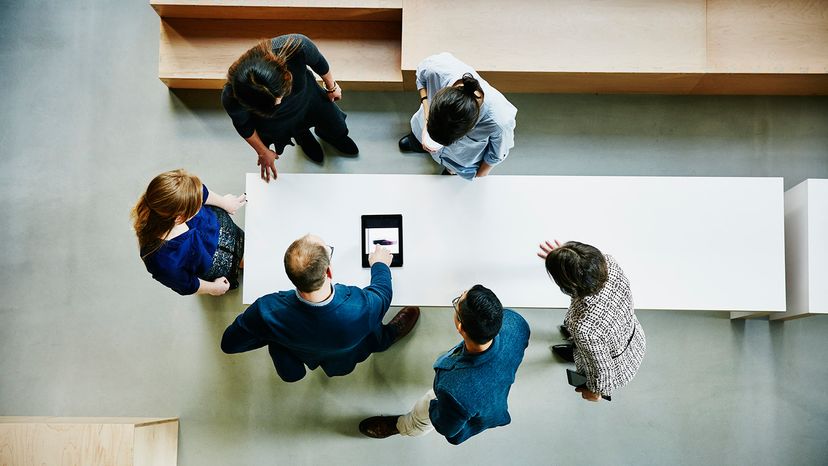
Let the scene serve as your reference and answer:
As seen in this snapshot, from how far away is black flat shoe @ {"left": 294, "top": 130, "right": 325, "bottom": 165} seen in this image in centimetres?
271

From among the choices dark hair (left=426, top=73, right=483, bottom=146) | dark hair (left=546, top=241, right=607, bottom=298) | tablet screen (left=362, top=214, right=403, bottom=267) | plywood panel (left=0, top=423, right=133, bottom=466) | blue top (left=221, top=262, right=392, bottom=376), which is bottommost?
plywood panel (left=0, top=423, right=133, bottom=466)

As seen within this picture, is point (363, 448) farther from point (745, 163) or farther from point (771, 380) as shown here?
point (745, 163)

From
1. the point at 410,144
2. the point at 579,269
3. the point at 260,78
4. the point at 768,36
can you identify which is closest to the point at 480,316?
the point at 579,269

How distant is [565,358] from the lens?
2.75 meters

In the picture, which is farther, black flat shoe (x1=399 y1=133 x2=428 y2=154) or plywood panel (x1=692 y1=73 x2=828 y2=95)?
black flat shoe (x1=399 y1=133 x2=428 y2=154)

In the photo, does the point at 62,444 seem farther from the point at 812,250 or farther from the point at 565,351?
the point at 812,250

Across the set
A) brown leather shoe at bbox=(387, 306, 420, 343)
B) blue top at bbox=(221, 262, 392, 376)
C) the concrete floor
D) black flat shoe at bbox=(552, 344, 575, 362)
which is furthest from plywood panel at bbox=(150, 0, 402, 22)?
black flat shoe at bbox=(552, 344, 575, 362)

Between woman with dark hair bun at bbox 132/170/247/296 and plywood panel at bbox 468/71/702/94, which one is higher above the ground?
plywood panel at bbox 468/71/702/94

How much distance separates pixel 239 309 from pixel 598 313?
1.98 m

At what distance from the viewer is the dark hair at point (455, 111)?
1727 mm

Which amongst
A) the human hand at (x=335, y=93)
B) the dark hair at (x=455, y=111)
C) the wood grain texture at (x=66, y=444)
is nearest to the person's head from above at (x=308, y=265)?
the dark hair at (x=455, y=111)

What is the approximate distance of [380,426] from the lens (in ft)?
8.73

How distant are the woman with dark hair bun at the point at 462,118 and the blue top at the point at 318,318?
0.58 m

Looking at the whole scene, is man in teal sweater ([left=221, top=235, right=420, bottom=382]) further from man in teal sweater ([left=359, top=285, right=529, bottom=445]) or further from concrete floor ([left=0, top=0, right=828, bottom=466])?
concrete floor ([left=0, top=0, right=828, bottom=466])
